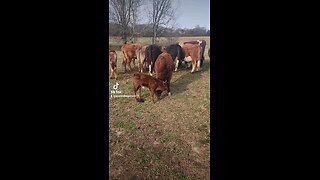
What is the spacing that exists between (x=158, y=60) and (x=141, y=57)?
0.16 metres

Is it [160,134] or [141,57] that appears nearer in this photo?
[160,134]

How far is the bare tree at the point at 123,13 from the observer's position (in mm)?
1708

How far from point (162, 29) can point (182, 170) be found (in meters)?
1.17

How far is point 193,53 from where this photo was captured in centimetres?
206

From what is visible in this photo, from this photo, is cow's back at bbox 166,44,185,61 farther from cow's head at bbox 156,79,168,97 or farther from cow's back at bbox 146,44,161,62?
cow's head at bbox 156,79,168,97

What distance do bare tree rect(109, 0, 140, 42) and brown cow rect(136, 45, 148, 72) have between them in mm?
178

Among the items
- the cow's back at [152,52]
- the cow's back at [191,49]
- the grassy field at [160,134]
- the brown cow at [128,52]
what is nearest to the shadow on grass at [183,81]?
the grassy field at [160,134]

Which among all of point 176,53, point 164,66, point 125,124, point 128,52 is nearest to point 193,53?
point 176,53

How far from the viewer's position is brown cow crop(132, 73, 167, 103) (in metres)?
1.95

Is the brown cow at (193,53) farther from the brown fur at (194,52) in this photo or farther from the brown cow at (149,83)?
the brown cow at (149,83)

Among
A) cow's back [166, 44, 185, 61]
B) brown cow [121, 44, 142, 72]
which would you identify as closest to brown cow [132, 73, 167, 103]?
brown cow [121, 44, 142, 72]

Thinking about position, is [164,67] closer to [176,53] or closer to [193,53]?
[176,53]

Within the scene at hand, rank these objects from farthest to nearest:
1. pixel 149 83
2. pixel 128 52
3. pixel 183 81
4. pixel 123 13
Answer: pixel 183 81 → pixel 149 83 → pixel 128 52 → pixel 123 13
